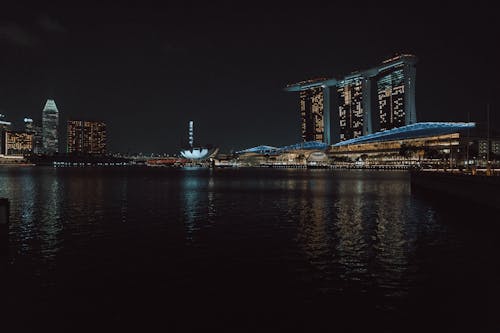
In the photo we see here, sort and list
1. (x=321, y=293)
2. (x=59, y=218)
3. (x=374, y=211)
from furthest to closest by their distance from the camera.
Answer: (x=374, y=211), (x=59, y=218), (x=321, y=293)

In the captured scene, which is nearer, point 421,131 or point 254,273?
point 254,273

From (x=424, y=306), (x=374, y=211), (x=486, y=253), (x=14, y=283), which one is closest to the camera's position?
(x=424, y=306)

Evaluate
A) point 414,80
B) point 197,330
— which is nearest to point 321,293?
point 197,330

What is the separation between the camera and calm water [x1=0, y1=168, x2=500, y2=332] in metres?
9.15

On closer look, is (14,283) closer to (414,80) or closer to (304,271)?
(304,271)

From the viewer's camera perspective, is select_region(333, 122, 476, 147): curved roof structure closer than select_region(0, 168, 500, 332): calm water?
No

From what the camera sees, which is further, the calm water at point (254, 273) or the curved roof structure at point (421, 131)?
the curved roof structure at point (421, 131)

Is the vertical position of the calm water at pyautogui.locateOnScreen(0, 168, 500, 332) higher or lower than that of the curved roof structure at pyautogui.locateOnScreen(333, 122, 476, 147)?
lower

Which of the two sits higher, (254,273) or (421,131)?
(421,131)

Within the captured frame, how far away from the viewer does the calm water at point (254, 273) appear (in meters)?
9.15

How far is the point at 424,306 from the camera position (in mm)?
9797

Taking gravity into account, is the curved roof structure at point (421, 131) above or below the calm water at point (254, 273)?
above

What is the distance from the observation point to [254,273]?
12.5 m

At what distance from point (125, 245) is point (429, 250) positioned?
10.5 m
